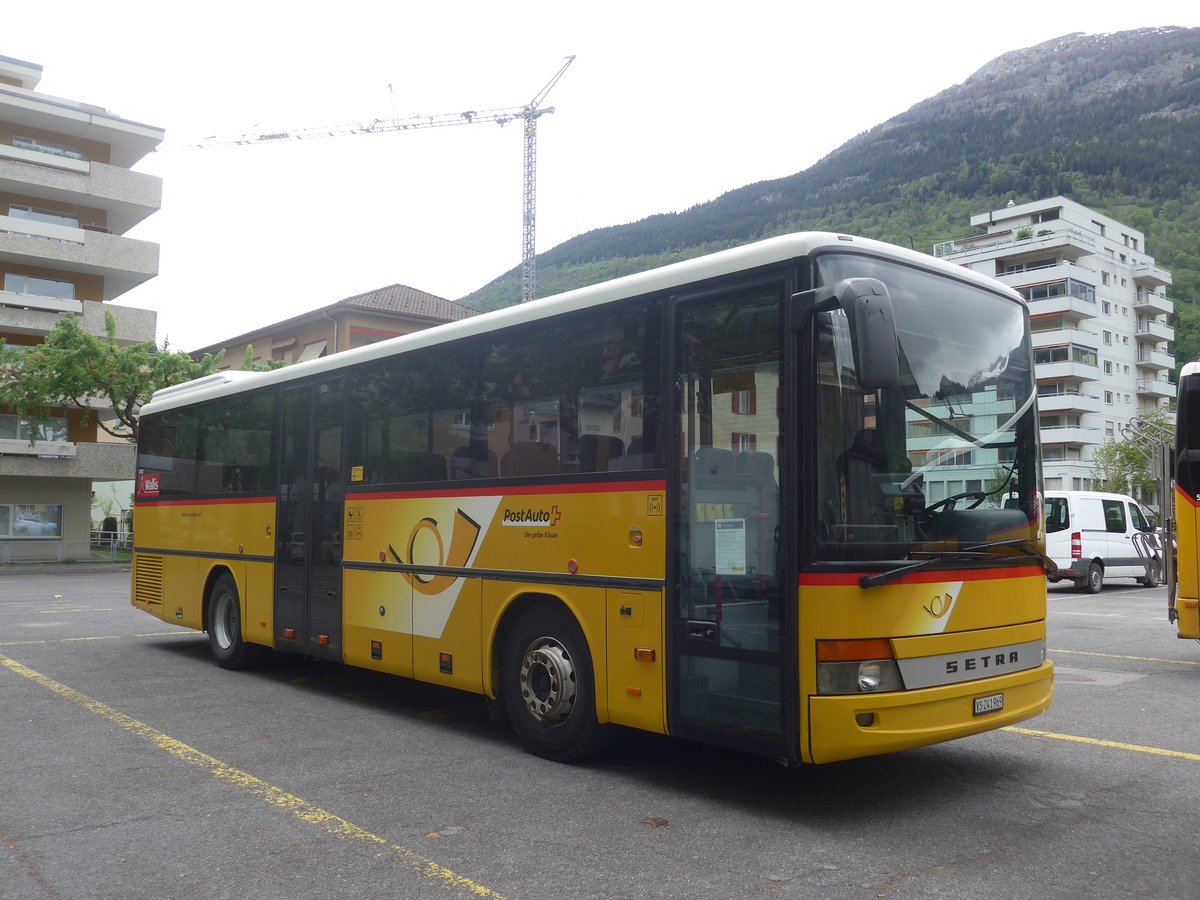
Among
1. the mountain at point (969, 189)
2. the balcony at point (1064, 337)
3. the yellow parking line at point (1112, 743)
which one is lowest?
the yellow parking line at point (1112, 743)

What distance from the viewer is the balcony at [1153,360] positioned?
8544 cm

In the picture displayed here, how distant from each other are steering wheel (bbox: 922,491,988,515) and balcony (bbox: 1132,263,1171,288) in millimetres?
90132

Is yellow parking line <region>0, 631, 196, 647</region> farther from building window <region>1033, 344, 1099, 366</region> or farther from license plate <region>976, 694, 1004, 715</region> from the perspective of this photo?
building window <region>1033, 344, 1099, 366</region>

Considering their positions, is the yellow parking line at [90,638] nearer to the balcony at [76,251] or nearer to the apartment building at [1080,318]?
the balcony at [76,251]

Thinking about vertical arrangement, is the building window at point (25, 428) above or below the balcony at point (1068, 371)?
below

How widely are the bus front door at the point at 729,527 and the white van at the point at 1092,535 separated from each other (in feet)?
59.8

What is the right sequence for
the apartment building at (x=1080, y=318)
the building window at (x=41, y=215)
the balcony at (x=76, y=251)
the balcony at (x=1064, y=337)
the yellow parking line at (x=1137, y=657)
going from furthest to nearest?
1. the balcony at (x=1064, y=337)
2. the apartment building at (x=1080, y=318)
3. the building window at (x=41, y=215)
4. the balcony at (x=76, y=251)
5. the yellow parking line at (x=1137, y=657)

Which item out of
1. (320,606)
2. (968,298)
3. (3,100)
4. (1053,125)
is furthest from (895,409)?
(1053,125)

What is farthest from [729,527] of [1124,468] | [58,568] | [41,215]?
[1124,468]

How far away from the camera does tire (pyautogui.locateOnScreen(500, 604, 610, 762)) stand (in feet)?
21.1

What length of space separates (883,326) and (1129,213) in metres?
117

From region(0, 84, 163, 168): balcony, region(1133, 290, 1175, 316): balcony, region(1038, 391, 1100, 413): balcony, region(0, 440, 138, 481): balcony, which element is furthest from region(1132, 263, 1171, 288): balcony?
region(0, 440, 138, 481): balcony

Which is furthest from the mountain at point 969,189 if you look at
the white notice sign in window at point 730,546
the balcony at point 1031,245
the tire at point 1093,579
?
the white notice sign in window at point 730,546

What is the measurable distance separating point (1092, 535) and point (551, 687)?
19.6 metres
